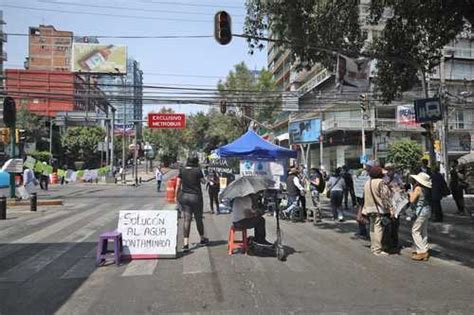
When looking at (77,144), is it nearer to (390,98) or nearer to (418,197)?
(390,98)

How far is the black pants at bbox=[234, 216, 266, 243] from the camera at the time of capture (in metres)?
10.4

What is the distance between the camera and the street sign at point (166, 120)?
49.8m

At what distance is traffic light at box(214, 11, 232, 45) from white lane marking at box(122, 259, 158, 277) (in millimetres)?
7027

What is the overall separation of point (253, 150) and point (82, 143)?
221 feet

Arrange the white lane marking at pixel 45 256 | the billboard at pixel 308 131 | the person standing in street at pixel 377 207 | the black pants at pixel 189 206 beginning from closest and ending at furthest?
the white lane marking at pixel 45 256 → the person standing in street at pixel 377 207 → the black pants at pixel 189 206 → the billboard at pixel 308 131

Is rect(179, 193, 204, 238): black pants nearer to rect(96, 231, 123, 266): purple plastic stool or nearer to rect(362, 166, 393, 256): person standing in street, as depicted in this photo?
rect(96, 231, 123, 266): purple plastic stool

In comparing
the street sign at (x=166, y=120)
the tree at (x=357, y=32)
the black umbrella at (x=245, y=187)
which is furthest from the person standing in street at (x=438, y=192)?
the street sign at (x=166, y=120)

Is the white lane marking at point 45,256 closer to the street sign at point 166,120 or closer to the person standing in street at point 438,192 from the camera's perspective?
the person standing in street at point 438,192

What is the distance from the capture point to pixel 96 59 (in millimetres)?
62281

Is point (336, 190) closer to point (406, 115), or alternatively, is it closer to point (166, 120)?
point (166, 120)

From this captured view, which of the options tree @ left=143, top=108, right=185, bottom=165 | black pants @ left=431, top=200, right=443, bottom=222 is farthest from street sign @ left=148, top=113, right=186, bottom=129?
tree @ left=143, top=108, right=185, bottom=165

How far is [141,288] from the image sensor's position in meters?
7.84

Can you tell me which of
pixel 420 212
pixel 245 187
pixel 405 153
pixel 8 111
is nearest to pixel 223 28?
pixel 245 187

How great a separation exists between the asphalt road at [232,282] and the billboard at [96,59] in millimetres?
51097
